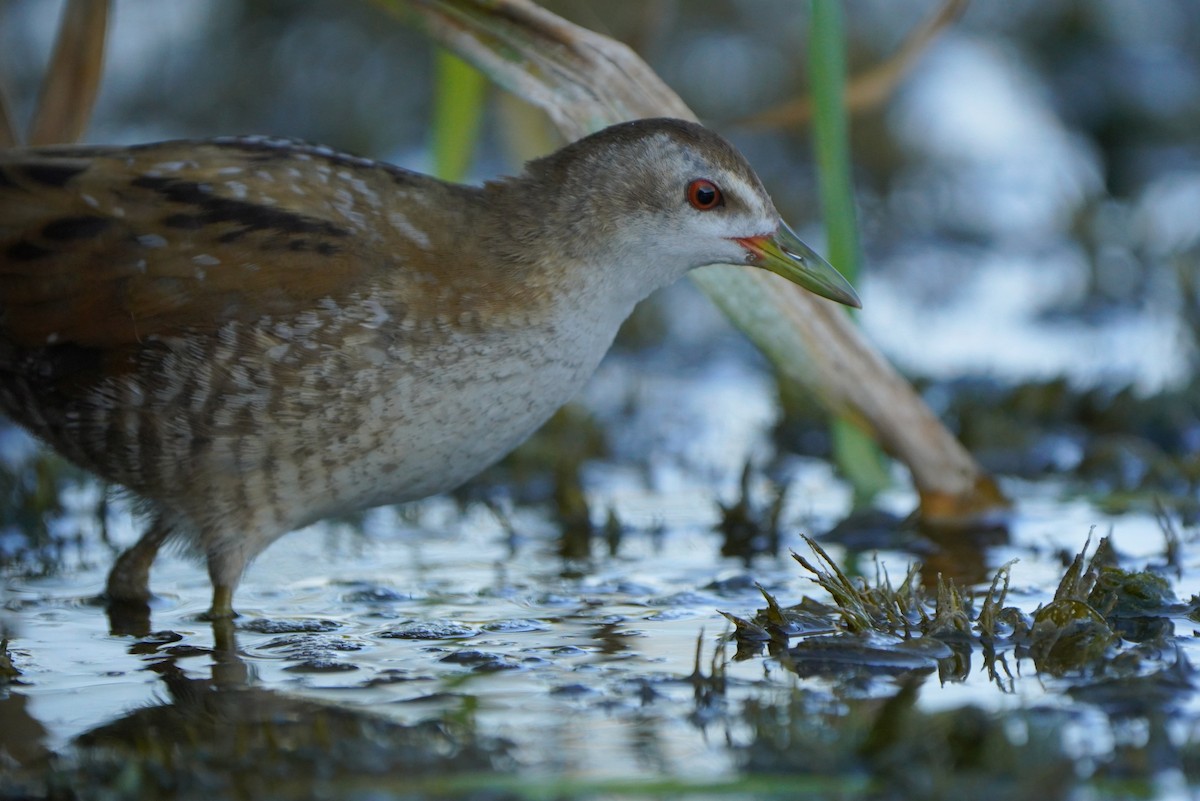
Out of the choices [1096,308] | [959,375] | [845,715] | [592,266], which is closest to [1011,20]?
[1096,308]

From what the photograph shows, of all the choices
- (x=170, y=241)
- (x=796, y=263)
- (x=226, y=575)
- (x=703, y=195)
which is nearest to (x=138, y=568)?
(x=226, y=575)

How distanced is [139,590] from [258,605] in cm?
28

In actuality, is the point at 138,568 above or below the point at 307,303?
below

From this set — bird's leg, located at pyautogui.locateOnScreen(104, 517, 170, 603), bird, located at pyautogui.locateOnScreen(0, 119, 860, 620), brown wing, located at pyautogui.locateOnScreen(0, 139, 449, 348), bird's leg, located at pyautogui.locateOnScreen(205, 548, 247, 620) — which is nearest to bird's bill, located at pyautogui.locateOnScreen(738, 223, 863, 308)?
bird, located at pyautogui.locateOnScreen(0, 119, 860, 620)

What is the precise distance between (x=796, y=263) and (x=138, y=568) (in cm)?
167

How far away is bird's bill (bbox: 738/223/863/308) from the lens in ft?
13.1

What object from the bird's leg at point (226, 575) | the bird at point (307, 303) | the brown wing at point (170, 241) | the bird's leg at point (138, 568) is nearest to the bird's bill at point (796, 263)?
the bird at point (307, 303)

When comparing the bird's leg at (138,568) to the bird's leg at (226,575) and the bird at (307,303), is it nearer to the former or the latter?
the bird at (307,303)

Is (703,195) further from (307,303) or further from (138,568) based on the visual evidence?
(138,568)

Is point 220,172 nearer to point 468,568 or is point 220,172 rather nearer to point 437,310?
point 437,310

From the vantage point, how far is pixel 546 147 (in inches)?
244

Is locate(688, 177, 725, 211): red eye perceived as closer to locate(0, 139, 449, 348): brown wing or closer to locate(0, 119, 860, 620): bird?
locate(0, 119, 860, 620): bird

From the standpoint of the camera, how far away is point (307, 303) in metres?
3.67

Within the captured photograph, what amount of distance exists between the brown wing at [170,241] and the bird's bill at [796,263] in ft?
2.65
